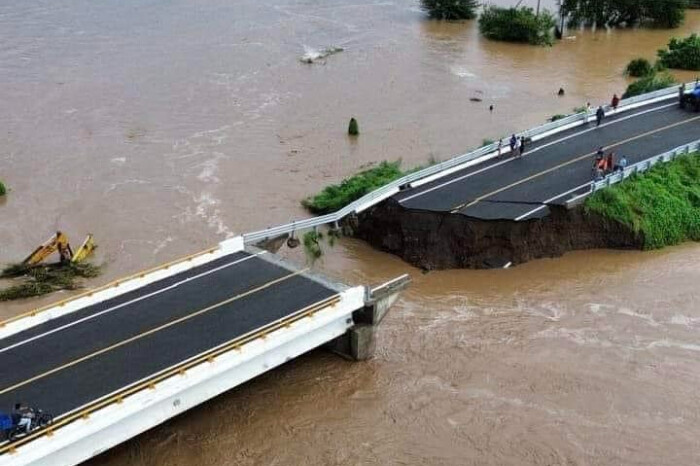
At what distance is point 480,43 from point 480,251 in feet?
133

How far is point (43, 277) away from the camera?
25.8 m

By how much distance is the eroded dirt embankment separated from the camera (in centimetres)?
2634

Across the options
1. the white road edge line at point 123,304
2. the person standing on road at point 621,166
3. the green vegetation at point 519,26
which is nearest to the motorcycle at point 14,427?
the white road edge line at point 123,304

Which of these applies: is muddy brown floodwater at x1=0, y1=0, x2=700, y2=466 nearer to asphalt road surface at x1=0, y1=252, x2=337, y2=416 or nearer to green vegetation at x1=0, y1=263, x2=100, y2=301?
green vegetation at x1=0, y1=263, x2=100, y2=301

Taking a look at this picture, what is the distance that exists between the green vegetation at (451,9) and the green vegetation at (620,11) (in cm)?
835

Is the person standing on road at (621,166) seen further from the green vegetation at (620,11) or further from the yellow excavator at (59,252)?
the green vegetation at (620,11)

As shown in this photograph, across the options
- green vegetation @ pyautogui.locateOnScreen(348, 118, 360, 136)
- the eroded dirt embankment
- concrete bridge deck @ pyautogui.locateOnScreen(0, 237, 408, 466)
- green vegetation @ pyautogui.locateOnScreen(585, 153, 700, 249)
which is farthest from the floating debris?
concrete bridge deck @ pyautogui.locateOnScreen(0, 237, 408, 466)

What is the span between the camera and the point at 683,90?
38.8 m

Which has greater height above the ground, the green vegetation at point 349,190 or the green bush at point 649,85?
the green bush at point 649,85

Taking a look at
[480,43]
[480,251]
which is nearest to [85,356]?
[480,251]

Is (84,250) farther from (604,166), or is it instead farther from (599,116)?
(599,116)

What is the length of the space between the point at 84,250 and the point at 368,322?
39.5 ft

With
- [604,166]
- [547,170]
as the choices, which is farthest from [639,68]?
[604,166]

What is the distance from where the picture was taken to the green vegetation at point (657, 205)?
91.8 ft
